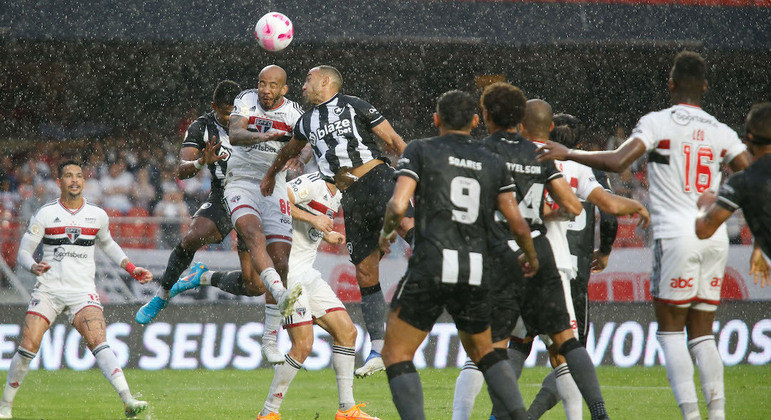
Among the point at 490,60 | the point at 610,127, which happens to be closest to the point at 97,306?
the point at 490,60

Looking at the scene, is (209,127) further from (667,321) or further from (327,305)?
(667,321)

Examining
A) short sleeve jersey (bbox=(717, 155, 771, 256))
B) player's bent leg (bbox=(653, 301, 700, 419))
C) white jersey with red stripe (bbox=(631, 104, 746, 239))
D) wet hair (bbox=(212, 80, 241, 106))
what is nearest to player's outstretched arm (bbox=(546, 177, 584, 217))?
white jersey with red stripe (bbox=(631, 104, 746, 239))

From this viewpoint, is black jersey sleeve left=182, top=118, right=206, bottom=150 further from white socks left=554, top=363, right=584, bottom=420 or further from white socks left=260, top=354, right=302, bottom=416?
white socks left=554, top=363, right=584, bottom=420

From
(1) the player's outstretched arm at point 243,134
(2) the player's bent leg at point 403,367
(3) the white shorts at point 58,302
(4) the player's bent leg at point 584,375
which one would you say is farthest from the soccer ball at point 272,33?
(4) the player's bent leg at point 584,375

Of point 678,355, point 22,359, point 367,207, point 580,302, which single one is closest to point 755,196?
point 678,355

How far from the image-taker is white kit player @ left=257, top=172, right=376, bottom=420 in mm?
7555

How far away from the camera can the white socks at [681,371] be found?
5938 millimetres

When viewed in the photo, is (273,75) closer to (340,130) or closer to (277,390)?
(340,130)

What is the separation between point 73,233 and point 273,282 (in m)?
1.98

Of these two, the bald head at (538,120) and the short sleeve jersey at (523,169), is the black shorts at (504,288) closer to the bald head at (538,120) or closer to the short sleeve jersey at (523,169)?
the short sleeve jersey at (523,169)

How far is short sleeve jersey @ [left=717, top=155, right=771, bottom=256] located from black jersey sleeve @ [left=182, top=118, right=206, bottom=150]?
202 inches

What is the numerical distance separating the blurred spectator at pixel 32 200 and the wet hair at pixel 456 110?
30.0ft

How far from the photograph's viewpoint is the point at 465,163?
547 centimetres

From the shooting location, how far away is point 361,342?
12.2 meters
